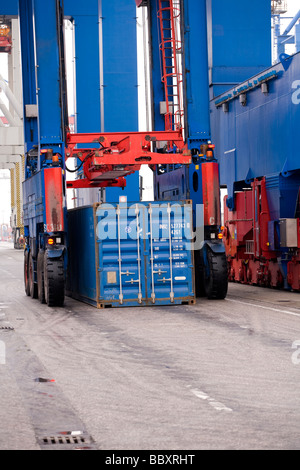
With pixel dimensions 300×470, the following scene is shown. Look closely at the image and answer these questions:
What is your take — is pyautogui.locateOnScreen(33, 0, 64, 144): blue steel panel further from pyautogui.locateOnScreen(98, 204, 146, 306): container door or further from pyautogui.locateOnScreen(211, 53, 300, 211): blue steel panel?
pyautogui.locateOnScreen(211, 53, 300, 211): blue steel panel

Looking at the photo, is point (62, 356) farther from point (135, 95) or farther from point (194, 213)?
point (135, 95)

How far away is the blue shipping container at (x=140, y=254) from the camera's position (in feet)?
59.8

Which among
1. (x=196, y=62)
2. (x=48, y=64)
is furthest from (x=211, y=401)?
(x=196, y=62)

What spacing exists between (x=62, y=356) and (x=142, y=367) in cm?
145

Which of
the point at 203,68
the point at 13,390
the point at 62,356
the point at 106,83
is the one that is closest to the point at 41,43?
the point at 203,68

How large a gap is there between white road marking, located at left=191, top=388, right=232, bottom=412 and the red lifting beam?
11.7 metres

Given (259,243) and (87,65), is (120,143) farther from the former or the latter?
(87,65)

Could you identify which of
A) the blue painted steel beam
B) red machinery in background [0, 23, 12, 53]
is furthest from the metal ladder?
red machinery in background [0, 23, 12, 53]

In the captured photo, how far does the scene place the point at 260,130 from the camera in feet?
78.8

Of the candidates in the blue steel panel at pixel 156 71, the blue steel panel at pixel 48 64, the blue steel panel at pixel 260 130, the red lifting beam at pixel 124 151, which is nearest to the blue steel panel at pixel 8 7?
the blue steel panel at pixel 260 130

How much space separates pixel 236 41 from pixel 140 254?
44.8ft

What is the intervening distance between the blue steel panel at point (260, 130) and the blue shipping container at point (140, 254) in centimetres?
433
